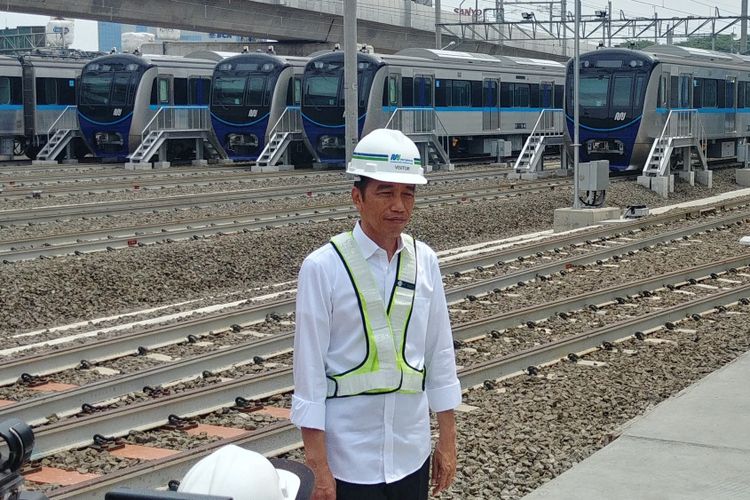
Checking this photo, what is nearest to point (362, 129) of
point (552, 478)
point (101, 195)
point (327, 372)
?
point (101, 195)

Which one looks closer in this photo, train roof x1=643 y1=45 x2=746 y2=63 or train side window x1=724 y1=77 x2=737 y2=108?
train roof x1=643 y1=45 x2=746 y2=63

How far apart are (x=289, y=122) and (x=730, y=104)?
39.0 ft

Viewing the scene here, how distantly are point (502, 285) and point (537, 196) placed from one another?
11.0m

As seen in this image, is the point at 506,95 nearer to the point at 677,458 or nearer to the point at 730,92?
the point at 730,92

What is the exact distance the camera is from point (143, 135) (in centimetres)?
3481

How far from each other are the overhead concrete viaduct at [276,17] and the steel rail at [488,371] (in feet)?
111

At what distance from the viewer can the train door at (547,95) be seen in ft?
133

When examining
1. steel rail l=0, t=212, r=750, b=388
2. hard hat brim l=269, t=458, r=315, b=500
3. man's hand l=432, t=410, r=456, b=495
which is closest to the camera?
hard hat brim l=269, t=458, r=315, b=500

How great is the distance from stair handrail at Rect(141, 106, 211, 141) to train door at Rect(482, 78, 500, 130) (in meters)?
7.87

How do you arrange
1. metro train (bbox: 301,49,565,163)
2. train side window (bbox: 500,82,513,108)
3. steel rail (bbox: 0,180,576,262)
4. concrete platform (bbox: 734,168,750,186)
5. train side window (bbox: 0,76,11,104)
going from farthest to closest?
train side window (bbox: 500,82,513,108)
train side window (bbox: 0,76,11,104)
metro train (bbox: 301,49,565,163)
concrete platform (bbox: 734,168,750,186)
steel rail (bbox: 0,180,576,262)

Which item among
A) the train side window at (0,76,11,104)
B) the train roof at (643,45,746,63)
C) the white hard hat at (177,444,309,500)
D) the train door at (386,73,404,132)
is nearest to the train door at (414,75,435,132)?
the train door at (386,73,404,132)

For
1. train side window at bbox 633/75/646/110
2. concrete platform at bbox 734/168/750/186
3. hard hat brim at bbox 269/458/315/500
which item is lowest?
concrete platform at bbox 734/168/750/186

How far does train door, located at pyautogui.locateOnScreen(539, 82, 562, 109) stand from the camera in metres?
40.4

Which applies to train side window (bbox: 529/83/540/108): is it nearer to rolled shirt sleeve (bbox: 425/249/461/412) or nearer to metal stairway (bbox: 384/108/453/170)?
metal stairway (bbox: 384/108/453/170)
